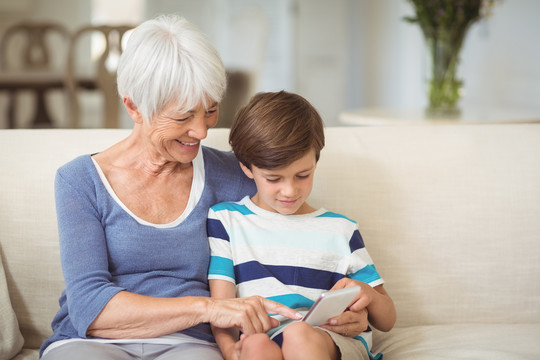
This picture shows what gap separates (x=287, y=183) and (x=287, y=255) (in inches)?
6.2

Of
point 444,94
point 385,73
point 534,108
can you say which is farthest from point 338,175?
point 385,73

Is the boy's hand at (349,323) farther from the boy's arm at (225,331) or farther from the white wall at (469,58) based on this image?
the white wall at (469,58)

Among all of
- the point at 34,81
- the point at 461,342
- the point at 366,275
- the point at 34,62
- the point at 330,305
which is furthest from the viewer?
the point at 34,62

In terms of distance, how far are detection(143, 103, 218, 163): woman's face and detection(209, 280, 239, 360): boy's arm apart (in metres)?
0.27

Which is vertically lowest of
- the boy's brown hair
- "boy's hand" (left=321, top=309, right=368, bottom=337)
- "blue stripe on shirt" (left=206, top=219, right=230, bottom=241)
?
"boy's hand" (left=321, top=309, right=368, bottom=337)

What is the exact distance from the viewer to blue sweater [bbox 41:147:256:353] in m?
1.19

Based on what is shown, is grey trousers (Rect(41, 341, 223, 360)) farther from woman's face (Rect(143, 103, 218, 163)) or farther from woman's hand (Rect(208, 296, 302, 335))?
woman's face (Rect(143, 103, 218, 163))

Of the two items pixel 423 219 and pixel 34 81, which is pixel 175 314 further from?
pixel 34 81

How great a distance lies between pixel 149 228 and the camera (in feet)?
4.19

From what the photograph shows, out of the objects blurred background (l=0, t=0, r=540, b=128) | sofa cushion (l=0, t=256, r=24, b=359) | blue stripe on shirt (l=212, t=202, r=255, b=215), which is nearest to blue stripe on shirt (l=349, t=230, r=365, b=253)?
blue stripe on shirt (l=212, t=202, r=255, b=215)

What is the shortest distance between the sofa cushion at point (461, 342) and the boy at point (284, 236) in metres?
0.13

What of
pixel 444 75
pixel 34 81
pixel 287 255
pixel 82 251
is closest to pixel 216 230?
pixel 287 255

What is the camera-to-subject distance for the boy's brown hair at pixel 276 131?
1.24 meters

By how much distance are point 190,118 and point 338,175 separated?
0.46 m
